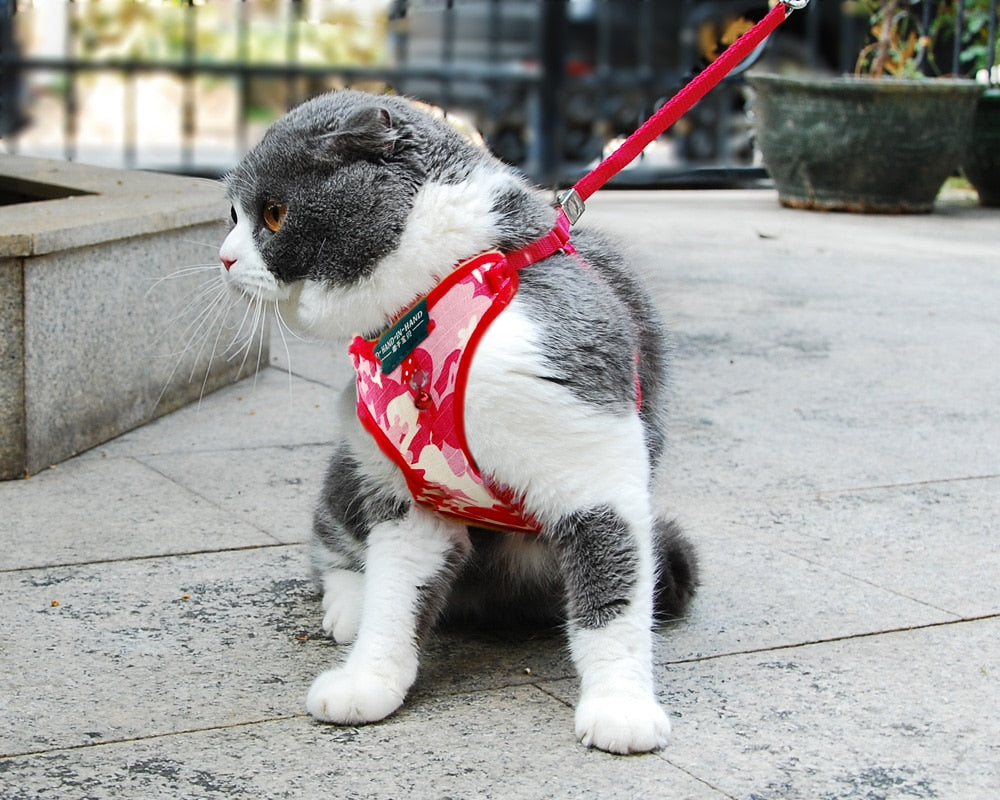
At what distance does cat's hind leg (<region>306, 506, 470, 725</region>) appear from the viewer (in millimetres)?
2352

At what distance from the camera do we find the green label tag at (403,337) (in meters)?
2.32

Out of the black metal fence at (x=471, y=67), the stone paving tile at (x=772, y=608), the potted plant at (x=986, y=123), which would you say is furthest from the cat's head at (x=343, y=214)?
the potted plant at (x=986, y=123)

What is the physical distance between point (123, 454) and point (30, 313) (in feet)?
1.79

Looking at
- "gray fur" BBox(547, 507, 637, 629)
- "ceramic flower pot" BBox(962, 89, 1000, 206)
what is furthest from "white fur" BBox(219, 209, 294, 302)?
"ceramic flower pot" BBox(962, 89, 1000, 206)

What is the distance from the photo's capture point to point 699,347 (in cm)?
565

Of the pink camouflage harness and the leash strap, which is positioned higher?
the leash strap

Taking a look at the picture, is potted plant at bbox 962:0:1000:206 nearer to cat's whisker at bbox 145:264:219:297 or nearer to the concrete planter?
the concrete planter

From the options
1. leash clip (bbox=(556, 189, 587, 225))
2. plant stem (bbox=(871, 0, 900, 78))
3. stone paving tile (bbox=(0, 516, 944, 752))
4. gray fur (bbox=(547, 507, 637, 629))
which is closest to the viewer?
gray fur (bbox=(547, 507, 637, 629))

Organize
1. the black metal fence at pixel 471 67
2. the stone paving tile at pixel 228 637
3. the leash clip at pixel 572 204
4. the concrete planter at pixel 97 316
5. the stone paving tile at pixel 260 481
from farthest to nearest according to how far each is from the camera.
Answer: the black metal fence at pixel 471 67 < the concrete planter at pixel 97 316 < the stone paving tile at pixel 260 481 < the leash clip at pixel 572 204 < the stone paving tile at pixel 228 637

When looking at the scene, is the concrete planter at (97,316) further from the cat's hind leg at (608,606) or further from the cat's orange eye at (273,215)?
the cat's hind leg at (608,606)

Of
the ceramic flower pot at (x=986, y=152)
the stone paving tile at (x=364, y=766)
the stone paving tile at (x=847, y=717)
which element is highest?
the ceramic flower pot at (x=986, y=152)

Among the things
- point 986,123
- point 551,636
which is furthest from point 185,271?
point 986,123

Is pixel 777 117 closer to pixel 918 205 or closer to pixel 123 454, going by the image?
pixel 918 205

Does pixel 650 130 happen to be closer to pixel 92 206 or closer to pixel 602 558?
pixel 602 558
